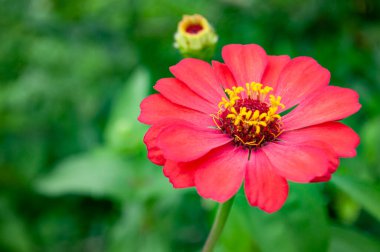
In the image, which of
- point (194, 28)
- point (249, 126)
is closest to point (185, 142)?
point (249, 126)

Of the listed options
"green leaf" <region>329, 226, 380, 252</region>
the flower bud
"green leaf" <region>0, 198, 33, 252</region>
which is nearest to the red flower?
the flower bud

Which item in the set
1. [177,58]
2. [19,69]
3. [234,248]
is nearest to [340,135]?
[234,248]

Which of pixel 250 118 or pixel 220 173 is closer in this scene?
pixel 220 173

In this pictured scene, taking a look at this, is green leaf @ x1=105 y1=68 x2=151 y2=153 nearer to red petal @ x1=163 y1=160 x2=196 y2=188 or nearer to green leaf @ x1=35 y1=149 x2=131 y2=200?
green leaf @ x1=35 y1=149 x2=131 y2=200

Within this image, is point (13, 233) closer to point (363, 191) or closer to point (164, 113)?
point (164, 113)

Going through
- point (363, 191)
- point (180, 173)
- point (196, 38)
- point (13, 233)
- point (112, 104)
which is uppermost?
point (196, 38)

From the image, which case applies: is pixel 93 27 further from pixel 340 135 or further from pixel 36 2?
pixel 340 135

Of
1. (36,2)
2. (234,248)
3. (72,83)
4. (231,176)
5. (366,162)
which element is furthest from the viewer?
(36,2)
